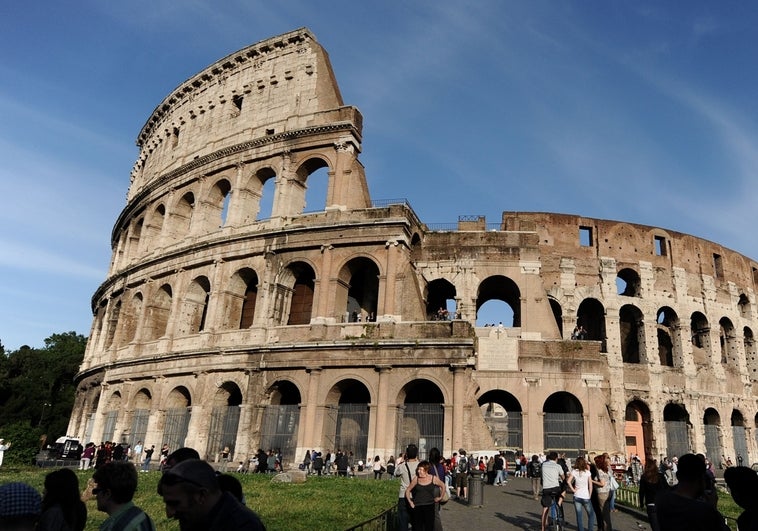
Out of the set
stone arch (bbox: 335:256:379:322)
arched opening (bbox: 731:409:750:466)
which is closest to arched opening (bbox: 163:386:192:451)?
stone arch (bbox: 335:256:379:322)

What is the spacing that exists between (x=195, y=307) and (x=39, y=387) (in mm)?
23741

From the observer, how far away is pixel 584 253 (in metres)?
25.4

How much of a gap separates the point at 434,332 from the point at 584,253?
10862 mm

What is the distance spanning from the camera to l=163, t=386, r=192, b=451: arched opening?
20828 millimetres

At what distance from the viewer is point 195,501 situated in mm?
2559

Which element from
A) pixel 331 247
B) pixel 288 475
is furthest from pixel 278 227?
pixel 288 475

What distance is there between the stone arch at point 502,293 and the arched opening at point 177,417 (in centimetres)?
1241

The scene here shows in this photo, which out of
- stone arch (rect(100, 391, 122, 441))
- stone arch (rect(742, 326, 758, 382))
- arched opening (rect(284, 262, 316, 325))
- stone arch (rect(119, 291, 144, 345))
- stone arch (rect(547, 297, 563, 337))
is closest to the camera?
arched opening (rect(284, 262, 316, 325))

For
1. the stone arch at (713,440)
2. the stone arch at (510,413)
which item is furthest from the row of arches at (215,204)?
the stone arch at (713,440)

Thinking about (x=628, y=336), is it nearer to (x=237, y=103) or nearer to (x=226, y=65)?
(x=237, y=103)

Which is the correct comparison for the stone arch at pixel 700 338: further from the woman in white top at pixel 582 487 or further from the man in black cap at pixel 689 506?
the man in black cap at pixel 689 506

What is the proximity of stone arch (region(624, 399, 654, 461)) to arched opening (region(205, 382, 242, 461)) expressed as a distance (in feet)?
54.9

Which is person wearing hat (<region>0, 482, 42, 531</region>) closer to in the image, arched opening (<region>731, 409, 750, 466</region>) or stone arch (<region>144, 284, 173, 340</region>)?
stone arch (<region>144, 284, 173, 340</region>)

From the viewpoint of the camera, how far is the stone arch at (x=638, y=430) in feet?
78.1
